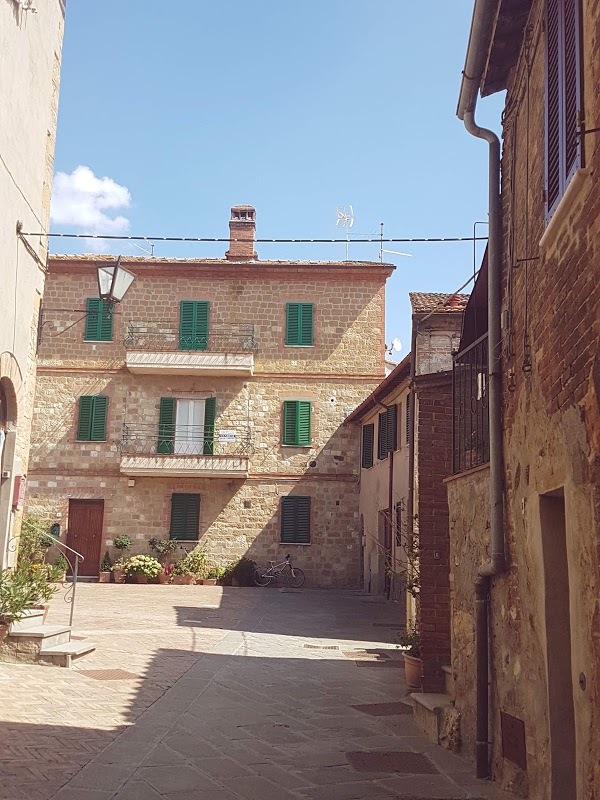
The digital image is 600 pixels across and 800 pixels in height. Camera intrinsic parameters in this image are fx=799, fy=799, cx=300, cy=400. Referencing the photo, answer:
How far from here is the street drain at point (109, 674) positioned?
888 centimetres

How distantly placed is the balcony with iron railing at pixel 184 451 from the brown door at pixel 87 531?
1714mm

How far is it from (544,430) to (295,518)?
19.6 m

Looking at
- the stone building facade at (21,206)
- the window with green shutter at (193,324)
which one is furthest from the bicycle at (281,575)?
the stone building facade at (21,206)

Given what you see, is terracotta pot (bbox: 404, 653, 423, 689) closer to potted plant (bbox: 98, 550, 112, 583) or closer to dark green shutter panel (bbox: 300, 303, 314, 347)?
potted plant (bbox: 98, 550, 112, 583)

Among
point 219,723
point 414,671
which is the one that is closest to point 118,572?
point 414,671

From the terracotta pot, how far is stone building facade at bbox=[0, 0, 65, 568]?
507 centimetres

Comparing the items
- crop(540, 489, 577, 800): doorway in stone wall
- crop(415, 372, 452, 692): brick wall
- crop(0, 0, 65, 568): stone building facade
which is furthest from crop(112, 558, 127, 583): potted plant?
crop(540, 489, 577, 800): doorway in stone wall

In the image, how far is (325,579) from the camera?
23516mm

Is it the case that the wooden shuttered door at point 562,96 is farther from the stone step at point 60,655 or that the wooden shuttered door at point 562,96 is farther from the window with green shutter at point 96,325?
the window with green shutter at point 96,325

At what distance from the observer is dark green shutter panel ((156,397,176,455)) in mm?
23656

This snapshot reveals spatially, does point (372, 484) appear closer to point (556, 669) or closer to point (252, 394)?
point (252, 394)

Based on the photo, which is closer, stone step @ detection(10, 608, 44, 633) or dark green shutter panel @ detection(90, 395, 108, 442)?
stone step @ detection(10, 608, 44, 633)

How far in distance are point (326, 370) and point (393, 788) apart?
63.1ft

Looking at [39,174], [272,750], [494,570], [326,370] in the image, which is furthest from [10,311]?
[326,370]
